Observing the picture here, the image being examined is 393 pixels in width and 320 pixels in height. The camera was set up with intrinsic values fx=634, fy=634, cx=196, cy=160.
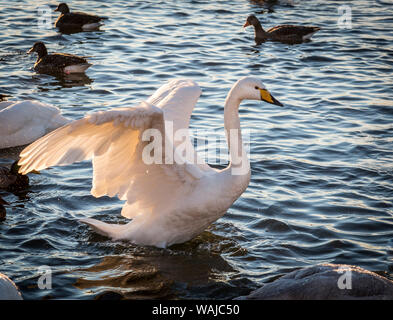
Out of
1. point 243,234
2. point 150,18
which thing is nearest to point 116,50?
point 150,18

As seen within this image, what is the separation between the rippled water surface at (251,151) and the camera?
7.09 meters

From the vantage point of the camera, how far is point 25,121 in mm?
10688

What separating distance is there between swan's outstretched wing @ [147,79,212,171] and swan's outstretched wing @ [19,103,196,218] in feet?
2.22

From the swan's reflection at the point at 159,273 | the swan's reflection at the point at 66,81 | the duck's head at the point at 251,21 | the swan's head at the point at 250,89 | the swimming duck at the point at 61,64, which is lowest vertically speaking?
the swan's reflection at the point at 159,273

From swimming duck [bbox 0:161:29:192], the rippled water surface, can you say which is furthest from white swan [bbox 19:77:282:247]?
swimming duck [bbox 0:161:29:192]

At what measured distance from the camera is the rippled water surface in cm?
709

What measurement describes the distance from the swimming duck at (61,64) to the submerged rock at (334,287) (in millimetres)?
9011

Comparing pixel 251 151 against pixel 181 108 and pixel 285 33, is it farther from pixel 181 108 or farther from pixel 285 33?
pixel 285 33

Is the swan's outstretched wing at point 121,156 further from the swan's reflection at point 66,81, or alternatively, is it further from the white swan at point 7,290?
the swan's reflection at point 66,81

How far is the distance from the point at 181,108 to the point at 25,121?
3827mm

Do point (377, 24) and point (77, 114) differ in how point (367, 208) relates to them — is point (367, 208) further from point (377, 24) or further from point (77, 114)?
point (377, 24)

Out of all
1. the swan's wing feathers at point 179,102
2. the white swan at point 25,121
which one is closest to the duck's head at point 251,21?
the white swan at point 25,121

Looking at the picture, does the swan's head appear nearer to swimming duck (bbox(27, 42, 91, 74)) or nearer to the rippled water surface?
the rippled water surface
